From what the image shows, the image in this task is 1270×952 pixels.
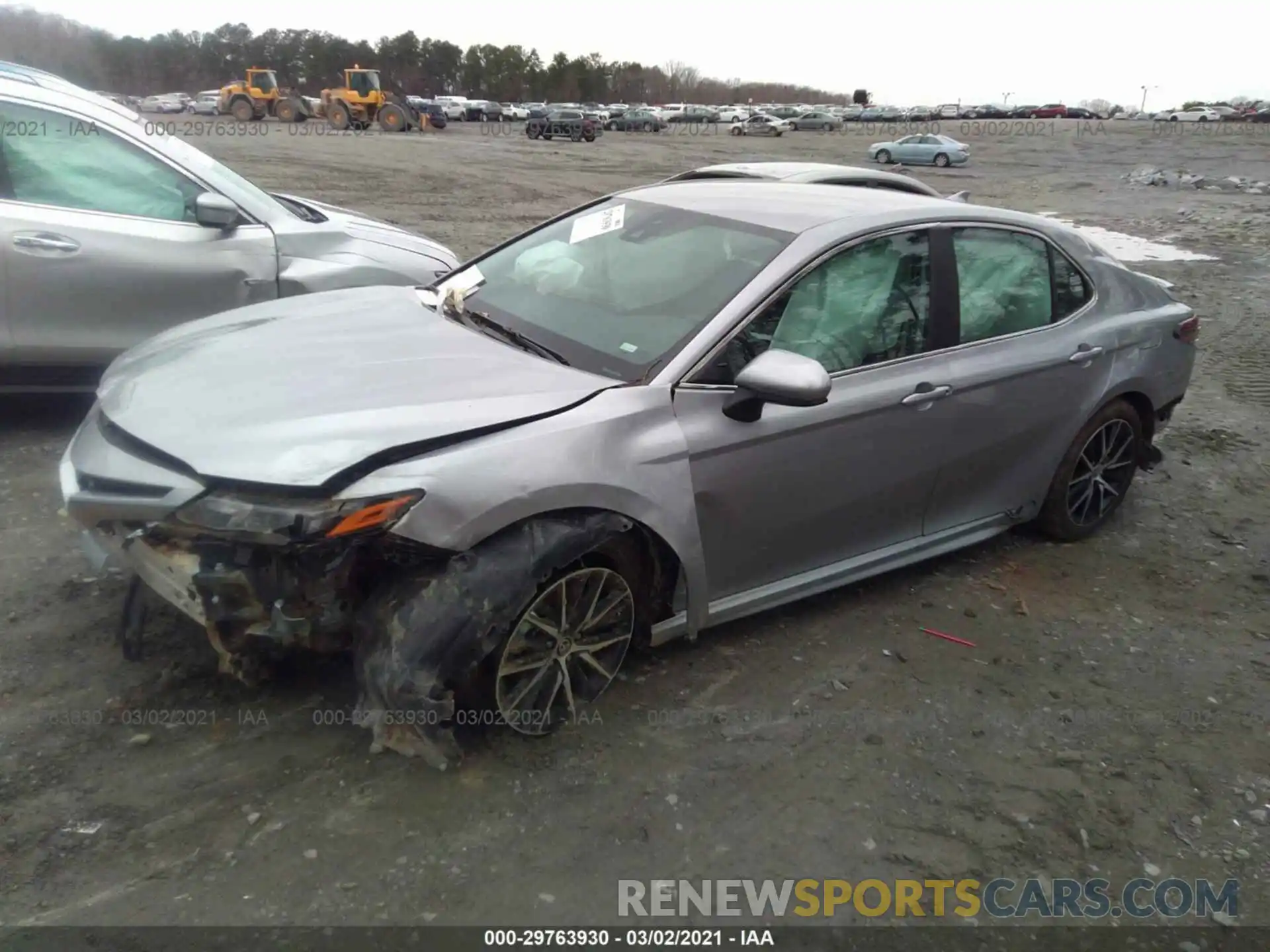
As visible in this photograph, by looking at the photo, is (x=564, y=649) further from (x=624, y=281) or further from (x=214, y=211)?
(x=214, y=211)

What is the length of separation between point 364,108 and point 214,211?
42.9 meters

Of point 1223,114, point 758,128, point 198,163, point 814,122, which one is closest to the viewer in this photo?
point 198,163

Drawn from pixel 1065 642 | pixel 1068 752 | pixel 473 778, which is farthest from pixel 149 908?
pixel 1065 642

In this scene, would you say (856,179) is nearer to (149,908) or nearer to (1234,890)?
(1234,890)

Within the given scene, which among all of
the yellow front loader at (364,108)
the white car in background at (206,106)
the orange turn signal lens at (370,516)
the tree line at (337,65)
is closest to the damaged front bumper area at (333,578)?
the orange turn signal lens at (370,516)

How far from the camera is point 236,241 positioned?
5148 mm

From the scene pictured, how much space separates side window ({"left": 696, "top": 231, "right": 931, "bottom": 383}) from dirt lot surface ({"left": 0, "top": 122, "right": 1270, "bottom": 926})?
42.5 inches

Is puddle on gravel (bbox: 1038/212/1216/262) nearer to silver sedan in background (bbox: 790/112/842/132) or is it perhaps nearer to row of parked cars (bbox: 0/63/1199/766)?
row of parked cars (bbox: 0/63/1199/766)

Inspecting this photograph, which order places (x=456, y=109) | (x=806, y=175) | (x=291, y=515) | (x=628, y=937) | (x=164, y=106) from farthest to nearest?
(x=456, y=109) < (x=164, y=106) < (x=806, y=175) < (x=291, y=515) < (x=628, y=937)

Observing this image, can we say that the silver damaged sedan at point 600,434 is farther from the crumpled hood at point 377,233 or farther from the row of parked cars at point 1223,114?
the row of parked cars at point 1223,114

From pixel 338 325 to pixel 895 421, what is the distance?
2.07 m

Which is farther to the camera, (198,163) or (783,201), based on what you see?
(198,163)


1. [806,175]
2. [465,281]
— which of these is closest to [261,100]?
[465,281]

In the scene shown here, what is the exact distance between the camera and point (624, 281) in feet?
12.1
